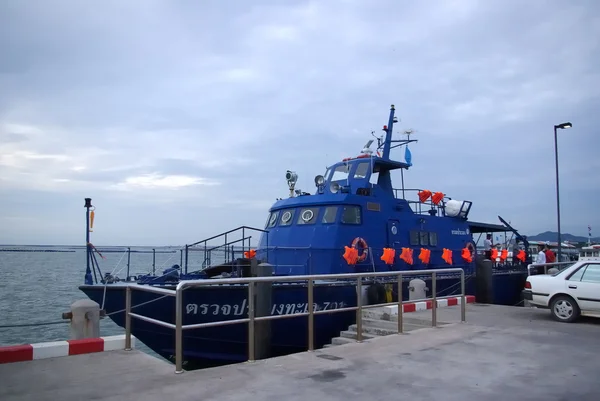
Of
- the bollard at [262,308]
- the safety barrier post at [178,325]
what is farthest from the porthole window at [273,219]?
the safety barrier post at [178,325]

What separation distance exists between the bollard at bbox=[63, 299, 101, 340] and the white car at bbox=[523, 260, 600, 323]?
794cm

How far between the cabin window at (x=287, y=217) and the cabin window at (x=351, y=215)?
1510 mm

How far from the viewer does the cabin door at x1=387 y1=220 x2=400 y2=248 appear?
13.4m

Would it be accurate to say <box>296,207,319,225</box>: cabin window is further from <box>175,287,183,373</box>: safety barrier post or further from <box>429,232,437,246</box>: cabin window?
<box>175,287,183,373</box>: safety barrier post

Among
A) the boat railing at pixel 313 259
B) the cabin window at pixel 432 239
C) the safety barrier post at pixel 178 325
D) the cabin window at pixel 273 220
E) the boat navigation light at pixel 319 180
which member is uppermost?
the boat navigation light at pixel 319 180

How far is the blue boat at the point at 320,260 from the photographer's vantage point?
10.2 m

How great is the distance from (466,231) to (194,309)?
33.4 feet

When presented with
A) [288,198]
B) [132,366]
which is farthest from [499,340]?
[288,198]

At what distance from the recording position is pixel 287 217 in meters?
13.4

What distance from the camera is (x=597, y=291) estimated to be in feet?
29.3

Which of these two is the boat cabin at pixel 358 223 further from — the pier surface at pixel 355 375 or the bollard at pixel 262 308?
the pier surface at pixel 355 375

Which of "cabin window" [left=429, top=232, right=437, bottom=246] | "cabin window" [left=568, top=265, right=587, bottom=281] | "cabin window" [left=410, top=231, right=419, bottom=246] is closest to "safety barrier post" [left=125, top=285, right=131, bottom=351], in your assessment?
"cabin window" [left=568, top=265, right=587, bottom=281]

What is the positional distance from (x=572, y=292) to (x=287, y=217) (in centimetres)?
686

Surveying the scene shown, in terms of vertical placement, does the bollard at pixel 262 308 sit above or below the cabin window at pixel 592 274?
below
